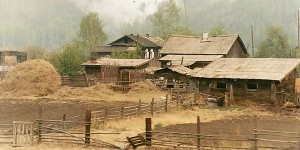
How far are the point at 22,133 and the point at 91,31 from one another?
60402 mm

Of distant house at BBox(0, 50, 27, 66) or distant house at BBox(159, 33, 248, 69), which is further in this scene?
distant house at BBox(0, 50, 27, 66)

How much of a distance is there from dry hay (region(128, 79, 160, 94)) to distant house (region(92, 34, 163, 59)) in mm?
23735

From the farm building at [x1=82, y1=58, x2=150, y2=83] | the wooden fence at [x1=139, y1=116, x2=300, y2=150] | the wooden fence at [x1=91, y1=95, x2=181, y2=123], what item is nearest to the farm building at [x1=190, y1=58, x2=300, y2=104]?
the wooden fence at [x1=91, y1=95, x2=181, y2=123]

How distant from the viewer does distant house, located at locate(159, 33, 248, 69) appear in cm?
4363

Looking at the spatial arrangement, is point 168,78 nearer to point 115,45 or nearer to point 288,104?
point 288,104

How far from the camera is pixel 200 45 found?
48.0 m

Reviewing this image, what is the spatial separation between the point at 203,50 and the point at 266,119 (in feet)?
80.2

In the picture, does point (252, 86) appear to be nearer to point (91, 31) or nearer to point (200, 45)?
point (200, 45)

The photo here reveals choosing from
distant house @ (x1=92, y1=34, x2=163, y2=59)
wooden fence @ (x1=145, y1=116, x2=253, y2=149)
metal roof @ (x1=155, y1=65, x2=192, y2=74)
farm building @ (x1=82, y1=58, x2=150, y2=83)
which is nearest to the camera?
wooden fence @ (x1=145, y1=116, x2=253, y2=149)

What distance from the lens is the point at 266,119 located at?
74.6ft

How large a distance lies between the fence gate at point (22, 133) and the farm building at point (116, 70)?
2338 cm

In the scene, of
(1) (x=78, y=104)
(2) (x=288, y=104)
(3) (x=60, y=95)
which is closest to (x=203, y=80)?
(2) (x=288, y=104)

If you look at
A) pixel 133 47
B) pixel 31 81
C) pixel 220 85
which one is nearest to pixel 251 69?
pixel 220 85

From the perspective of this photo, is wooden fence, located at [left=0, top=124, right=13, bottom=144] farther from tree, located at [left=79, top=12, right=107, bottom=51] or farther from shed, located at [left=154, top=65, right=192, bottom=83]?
tree, located at [left=79, top=12, right=107, bottom=51]
